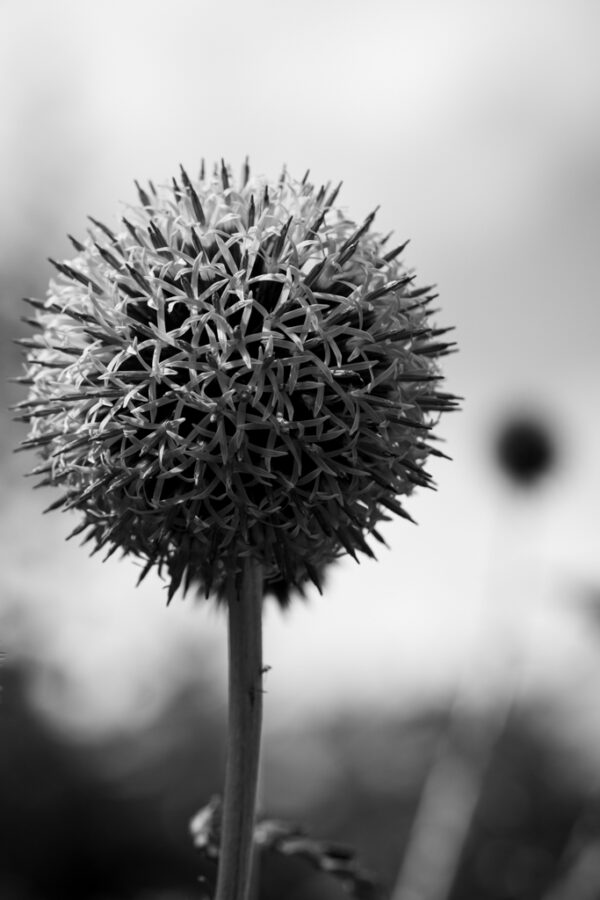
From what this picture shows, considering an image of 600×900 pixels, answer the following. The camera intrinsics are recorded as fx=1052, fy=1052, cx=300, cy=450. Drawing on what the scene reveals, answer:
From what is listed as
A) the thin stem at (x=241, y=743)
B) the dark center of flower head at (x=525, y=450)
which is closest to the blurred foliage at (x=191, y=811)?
the dark center of flower head at (x=525, y=450)

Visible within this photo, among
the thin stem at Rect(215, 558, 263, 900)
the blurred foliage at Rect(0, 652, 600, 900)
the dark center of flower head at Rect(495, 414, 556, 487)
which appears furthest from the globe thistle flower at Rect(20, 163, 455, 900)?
the dark center of flower head at Rect(495, 414, 556, 487)

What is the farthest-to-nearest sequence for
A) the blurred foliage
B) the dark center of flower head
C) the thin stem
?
the blurred foliage < the dark center of flower head < the thin stem

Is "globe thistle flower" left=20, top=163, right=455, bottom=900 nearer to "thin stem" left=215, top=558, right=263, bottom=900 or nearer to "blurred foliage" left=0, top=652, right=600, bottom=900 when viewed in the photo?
"thin stem" left=215, top=558, right=263, bottom=900

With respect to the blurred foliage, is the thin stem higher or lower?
higher

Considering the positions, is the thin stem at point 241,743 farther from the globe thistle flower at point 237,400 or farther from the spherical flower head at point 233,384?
the spherical flower head at point 233,384

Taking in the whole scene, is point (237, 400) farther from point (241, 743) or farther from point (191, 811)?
point (191, 811)

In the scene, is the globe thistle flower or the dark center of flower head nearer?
the globe thistle flower

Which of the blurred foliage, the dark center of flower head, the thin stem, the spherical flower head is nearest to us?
the spherical flower head

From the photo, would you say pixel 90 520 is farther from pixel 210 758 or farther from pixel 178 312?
pixel 210 758
